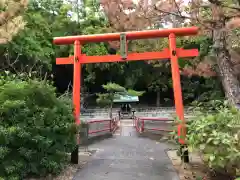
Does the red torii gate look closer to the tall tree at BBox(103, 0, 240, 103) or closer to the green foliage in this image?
the tall tree at BBox(103, 0, 240, 103)

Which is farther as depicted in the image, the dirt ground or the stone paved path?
the stone paved path

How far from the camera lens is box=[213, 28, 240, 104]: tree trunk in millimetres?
5555

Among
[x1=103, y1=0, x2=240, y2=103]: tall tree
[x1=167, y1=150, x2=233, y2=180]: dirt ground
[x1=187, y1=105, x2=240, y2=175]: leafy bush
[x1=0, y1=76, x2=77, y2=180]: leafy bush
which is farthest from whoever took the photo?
[x1=103, y1=0, x2=240, y2=103]: tall tree

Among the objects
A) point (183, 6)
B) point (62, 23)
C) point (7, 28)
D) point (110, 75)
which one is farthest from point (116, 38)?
point (110, 75)

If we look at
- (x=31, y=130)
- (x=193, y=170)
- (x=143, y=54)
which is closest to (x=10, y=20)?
(x=143, y=54)

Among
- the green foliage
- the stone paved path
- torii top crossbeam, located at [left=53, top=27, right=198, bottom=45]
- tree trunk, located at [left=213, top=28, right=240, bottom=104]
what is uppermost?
torii top crossbeam, located at [left=53, top=27, right=198, bottom=45]

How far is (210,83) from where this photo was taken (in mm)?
21719

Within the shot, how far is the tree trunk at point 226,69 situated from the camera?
5555mm

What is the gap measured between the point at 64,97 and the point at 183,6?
3.49m

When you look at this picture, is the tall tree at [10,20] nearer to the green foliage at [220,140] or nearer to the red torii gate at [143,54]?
the red torii gate at [143,54]

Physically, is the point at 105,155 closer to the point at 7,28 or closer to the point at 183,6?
the point at 183,6

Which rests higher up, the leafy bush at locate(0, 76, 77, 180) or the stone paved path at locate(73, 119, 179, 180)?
the leafy bush at locate(0, 76, 77, 180)

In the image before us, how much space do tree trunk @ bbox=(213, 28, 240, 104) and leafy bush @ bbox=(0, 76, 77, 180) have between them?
11.3 ft

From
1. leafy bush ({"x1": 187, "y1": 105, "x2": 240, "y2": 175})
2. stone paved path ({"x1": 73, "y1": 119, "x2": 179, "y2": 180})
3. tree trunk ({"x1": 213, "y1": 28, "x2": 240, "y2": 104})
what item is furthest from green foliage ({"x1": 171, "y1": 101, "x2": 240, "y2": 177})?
tree trunk ({"x1": 213, "y1": 28, "x2": 240, "y2": 104})
